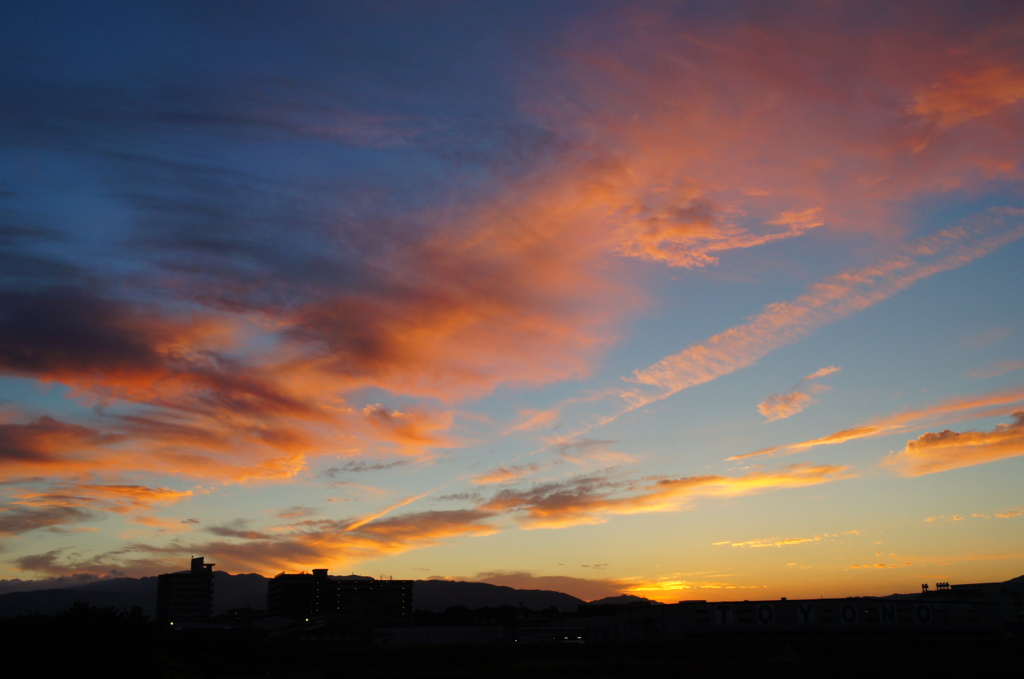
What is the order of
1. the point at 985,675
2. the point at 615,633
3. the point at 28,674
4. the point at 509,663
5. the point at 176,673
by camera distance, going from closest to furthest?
the point at 28,674 < the point at 176,673 < the point at 985,675 < the point at 509,663 < the point at 615,633

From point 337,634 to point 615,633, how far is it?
58.1 m

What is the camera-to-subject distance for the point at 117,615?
44.8 m

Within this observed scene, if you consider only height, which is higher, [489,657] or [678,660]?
[489,657]

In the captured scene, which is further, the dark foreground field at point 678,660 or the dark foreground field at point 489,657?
the dark foreground field at point 678,660

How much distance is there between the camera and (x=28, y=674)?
114 feet

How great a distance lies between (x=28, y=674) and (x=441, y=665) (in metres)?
85.1

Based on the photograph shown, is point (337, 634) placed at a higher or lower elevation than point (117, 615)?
lower

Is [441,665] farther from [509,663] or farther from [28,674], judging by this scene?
[28,674]

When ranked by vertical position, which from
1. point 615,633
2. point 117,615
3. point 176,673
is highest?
point 117,615

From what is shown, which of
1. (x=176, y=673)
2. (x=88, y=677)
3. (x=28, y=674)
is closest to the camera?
(x=28, y=674)

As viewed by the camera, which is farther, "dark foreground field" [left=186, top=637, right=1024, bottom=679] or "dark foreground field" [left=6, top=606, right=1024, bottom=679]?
"dark foreground field" [left=186, top=637, right=1024, bottom=679]

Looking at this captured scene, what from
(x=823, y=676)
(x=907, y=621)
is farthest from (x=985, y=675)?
(x=907, y=621)

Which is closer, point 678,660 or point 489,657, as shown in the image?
point 678,660

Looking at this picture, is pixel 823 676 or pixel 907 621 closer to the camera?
pixel 823 676
